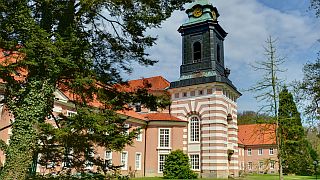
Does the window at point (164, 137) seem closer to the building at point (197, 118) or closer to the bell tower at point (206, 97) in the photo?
the building at point (197, 118)

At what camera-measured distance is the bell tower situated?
3253cm

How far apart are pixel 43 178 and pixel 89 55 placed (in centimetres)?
451

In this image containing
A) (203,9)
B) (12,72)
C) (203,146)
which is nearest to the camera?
(12,72)

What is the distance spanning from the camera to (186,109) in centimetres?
3481

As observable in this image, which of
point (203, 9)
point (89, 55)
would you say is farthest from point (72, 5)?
point (203, 9)

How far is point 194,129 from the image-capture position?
3419 cm

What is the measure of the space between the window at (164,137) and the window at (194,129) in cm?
233

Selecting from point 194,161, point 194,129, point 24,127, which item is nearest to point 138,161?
point 194,161

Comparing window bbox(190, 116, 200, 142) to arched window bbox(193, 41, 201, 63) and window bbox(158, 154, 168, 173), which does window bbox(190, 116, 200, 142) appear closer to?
window bbox(158, 154, 168, 173)

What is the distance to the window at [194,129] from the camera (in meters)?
33.9

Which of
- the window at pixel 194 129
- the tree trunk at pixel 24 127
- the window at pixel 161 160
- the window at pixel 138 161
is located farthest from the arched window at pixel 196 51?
the tree trunk at pixel 24 127

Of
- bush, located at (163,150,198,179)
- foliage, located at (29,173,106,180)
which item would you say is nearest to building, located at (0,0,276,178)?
bush, located at (163,150,198,179)

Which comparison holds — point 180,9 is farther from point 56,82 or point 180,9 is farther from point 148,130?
point 148,130

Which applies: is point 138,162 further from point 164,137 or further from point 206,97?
point 206,97
